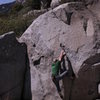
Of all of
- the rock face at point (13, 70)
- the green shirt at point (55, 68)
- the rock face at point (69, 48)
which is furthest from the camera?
the rock face at point (13, 70)

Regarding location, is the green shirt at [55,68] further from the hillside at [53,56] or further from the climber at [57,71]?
the hillside at [53,56]

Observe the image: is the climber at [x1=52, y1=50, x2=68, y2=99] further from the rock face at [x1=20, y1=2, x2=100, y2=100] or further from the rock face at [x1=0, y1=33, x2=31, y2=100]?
the rock face at [x1=0, y1=33, x2=31, y2=100]

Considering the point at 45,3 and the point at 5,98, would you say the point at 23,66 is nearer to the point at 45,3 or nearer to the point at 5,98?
the point at 5,98

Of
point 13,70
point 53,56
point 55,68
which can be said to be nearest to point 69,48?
point 53,56

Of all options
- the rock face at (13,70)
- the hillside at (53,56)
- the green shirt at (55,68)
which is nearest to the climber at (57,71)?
the green shirt at (55,68)

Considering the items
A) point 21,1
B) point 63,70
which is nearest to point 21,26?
point 63,70

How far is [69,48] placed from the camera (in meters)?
11.4

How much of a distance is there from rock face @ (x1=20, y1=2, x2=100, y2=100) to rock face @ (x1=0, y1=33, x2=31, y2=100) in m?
0.29

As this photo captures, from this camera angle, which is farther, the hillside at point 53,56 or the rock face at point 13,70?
the rock face at point 13,70

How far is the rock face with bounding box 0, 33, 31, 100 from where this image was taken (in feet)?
38.1

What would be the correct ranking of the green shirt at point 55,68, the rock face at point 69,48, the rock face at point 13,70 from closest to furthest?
the green shirt at point 55,68 < the rock face at point 69,48 < the rock face at point 13,70

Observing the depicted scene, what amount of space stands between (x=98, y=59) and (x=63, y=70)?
117cm

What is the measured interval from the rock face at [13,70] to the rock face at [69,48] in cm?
29

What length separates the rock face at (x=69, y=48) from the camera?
443 inches
